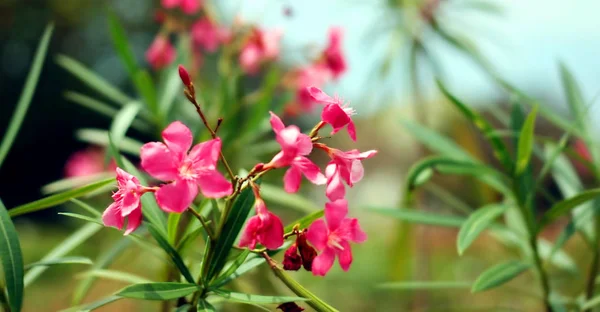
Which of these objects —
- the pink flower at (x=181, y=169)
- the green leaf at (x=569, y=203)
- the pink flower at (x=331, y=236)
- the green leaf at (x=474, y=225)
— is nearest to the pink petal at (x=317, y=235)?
the pink flower at (x=331, y=236)

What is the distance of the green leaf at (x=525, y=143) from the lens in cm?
99

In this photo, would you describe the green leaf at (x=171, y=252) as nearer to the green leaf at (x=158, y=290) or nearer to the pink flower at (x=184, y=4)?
the green leaf at (x=158, y=290)

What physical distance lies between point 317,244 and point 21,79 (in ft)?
38.7

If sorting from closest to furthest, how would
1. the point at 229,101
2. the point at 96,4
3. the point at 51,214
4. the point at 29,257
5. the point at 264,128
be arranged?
1. the point at 229,101
2. the point at 264,128
3. the point at 29,257
4. the point at 51,214
5. the point at 96,4

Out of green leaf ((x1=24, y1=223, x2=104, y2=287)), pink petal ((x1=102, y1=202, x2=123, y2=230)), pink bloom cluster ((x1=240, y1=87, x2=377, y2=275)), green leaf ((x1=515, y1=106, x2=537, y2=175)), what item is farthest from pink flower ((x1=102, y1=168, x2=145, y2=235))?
green leaf ((x1=515, y1=106, x2=537, y2=175))

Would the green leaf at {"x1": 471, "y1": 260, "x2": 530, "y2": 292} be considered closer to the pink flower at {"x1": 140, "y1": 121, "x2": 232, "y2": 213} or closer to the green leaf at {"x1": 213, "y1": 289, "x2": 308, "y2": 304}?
the green leaf at {"x1": 213, "y1": 289, "x2": 308, "y2": 304}

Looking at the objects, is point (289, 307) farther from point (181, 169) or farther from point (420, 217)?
point (420, 217)

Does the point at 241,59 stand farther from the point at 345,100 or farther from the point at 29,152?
the point at 29,152

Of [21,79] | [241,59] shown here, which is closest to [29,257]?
[241,59]

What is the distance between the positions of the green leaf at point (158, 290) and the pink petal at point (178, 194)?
10 centimetres

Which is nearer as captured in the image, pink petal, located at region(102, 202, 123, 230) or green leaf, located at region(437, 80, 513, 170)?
pink petal, located at region(102, 202, 123, 230)

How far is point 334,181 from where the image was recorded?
658mm

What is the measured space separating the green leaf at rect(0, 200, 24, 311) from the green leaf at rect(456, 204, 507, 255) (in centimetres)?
52

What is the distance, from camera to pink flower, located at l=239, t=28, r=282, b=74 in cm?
182
